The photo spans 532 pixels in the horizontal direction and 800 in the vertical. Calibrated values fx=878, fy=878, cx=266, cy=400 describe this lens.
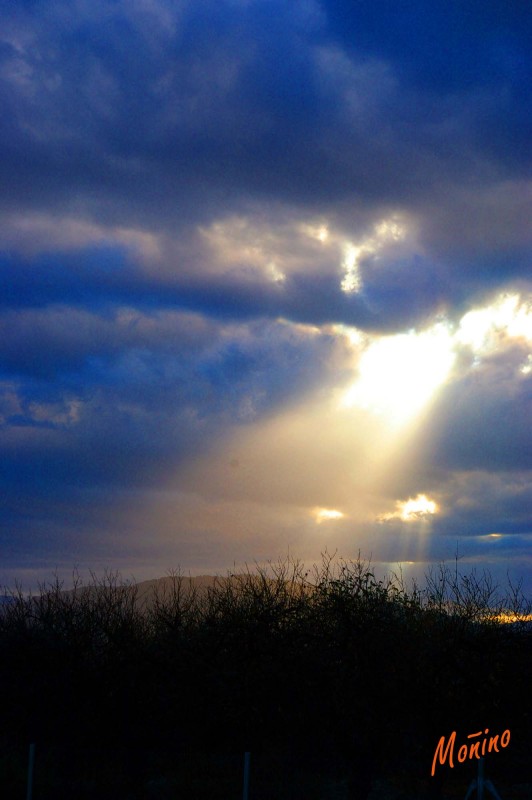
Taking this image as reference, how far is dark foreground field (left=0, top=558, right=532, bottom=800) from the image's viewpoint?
91.3ft

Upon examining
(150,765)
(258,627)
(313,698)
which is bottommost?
(150,765)

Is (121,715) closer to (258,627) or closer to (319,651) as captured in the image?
(258,627)

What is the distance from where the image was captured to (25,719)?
3241 cm

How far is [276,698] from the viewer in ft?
97.1

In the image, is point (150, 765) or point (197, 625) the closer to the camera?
point (150, 765)

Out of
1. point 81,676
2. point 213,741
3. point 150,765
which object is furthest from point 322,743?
point 81,676

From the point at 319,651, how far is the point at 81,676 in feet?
31.1

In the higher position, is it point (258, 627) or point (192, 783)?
point (258, 627)
